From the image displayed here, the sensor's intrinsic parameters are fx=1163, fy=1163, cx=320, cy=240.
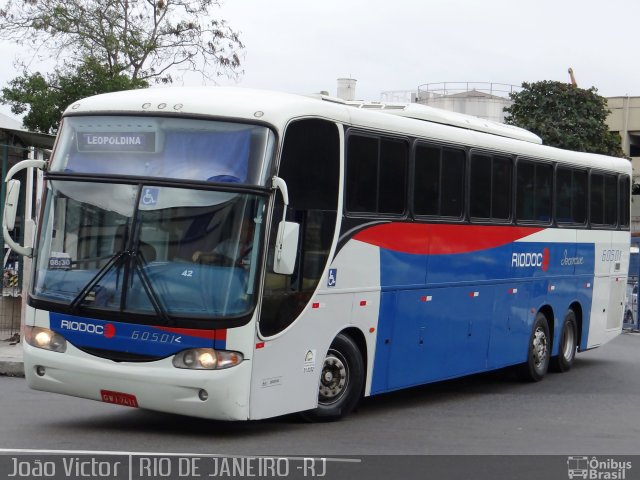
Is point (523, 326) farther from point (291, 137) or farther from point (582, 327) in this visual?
point (291, 137)

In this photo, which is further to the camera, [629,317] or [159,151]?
[629,317]

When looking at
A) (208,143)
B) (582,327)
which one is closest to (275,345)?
(208,143)

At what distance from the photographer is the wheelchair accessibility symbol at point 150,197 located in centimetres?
997

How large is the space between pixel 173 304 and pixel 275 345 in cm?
99

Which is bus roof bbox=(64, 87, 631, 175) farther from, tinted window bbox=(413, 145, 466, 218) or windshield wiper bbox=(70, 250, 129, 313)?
windshield wiper bbox=(70, 250, 129, 313)

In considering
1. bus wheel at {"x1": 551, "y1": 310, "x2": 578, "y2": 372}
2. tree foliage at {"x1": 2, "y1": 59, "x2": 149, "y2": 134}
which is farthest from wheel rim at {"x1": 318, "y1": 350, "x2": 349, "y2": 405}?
tree foliage at {"x1": 2, "y1": 59, "x2": 149, "y2": 134}

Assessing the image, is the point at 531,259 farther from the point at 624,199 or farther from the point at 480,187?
the point at 624,199

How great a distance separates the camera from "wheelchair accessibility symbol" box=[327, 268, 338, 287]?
11039mm

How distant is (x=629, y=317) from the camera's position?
28031 millimetres

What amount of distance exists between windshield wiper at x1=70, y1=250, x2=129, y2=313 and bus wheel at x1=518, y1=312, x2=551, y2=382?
758 centimetres

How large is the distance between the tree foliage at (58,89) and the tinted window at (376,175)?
19822 millimetres

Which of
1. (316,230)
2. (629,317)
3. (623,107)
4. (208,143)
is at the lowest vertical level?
(629,317)

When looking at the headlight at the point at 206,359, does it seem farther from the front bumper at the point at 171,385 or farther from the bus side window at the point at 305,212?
the bus side window at the point at 305,212

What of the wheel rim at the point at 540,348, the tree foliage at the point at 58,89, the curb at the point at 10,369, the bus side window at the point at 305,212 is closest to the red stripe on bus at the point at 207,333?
the bus side window at the point at 305,212
